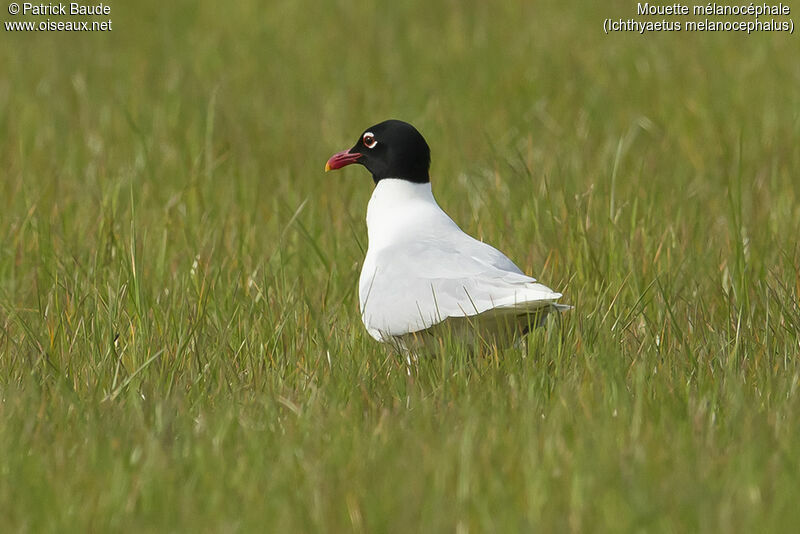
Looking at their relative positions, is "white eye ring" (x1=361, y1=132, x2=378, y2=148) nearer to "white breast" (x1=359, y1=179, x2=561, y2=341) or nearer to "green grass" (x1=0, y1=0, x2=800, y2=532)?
"white breast" (x1=359, y1=179, x2=561, y2=341)

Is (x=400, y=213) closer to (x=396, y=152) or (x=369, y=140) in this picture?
(x=396, y=152)

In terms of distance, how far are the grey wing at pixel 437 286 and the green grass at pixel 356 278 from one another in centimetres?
16

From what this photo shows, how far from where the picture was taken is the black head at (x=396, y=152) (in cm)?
448

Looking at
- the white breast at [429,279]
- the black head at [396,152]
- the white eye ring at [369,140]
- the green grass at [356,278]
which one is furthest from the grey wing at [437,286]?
the white eye ring at [369,140]

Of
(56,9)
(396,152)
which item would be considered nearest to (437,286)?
(396,152)

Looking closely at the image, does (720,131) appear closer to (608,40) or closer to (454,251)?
(608,40)

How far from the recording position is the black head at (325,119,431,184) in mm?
→ 4477

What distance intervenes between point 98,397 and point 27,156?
3.46 metres

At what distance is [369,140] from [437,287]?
1068 mm

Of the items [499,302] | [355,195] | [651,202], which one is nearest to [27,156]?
[355,195]

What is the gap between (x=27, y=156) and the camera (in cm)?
670

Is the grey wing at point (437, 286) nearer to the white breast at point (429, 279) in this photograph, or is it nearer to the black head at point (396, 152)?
the white breast at point (429, 279)

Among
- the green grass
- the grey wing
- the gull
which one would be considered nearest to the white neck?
the gull

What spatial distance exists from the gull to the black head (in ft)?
0.42
